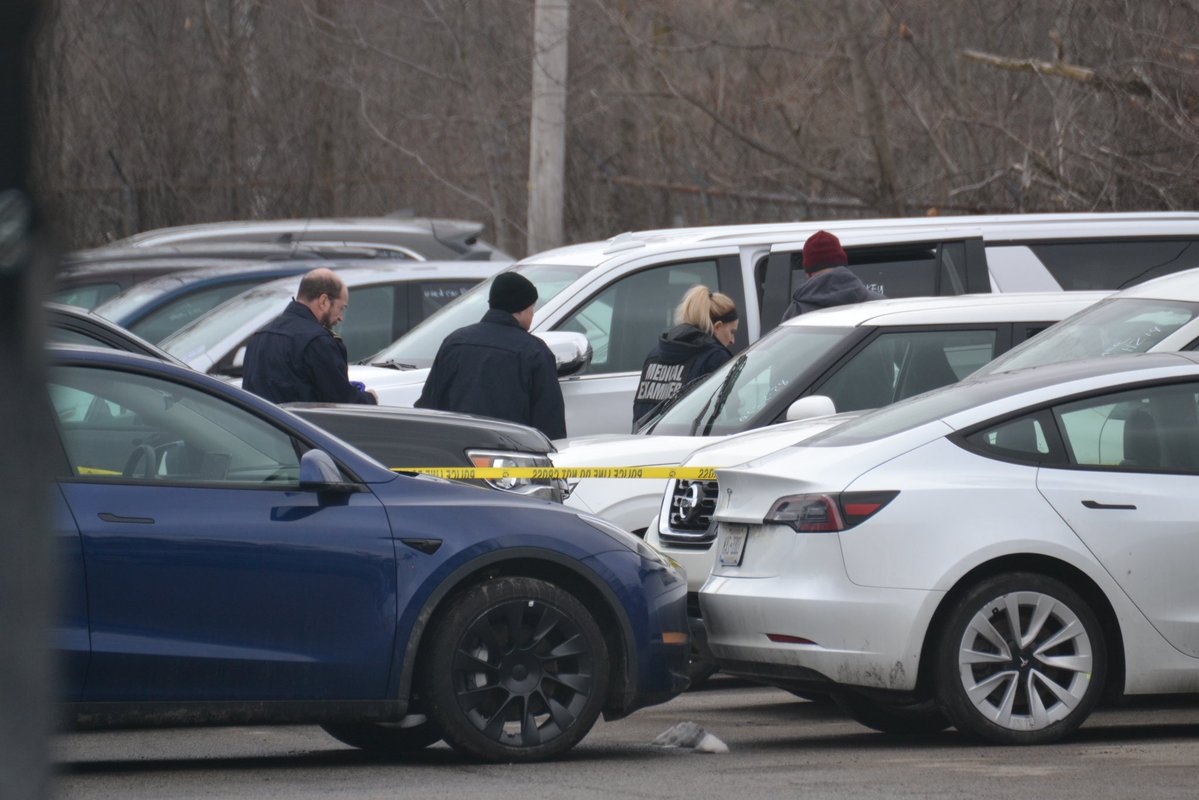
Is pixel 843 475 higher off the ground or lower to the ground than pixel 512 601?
higher

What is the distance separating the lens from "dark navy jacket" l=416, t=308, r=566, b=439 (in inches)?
409

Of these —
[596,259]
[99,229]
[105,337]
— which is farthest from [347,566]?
[99,229]

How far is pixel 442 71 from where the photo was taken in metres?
26.7

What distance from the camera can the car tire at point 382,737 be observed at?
7.41 metres

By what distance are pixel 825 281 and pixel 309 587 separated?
17.4 feet

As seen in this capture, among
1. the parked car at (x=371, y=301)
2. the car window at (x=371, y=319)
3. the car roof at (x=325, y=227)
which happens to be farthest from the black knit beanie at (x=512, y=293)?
the car roof at (x=325, y=227)

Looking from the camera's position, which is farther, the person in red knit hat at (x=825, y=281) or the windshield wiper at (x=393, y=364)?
the windshield wiper at (x=393, y=364)

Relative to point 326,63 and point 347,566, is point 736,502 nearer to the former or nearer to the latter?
point 347,566

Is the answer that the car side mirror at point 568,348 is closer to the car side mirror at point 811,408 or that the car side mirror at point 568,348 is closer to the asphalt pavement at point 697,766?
the car side mirror at point 811,408

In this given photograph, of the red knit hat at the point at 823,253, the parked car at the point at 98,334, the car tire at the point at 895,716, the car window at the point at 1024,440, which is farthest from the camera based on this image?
the red knit hat at the point at 823,253

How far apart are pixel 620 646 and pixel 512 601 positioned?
1.62ft

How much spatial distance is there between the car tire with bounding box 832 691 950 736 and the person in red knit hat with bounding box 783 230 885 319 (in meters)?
3.58

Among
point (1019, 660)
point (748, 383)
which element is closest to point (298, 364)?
point (748, 383)

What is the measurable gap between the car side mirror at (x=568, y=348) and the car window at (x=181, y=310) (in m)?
4.88
